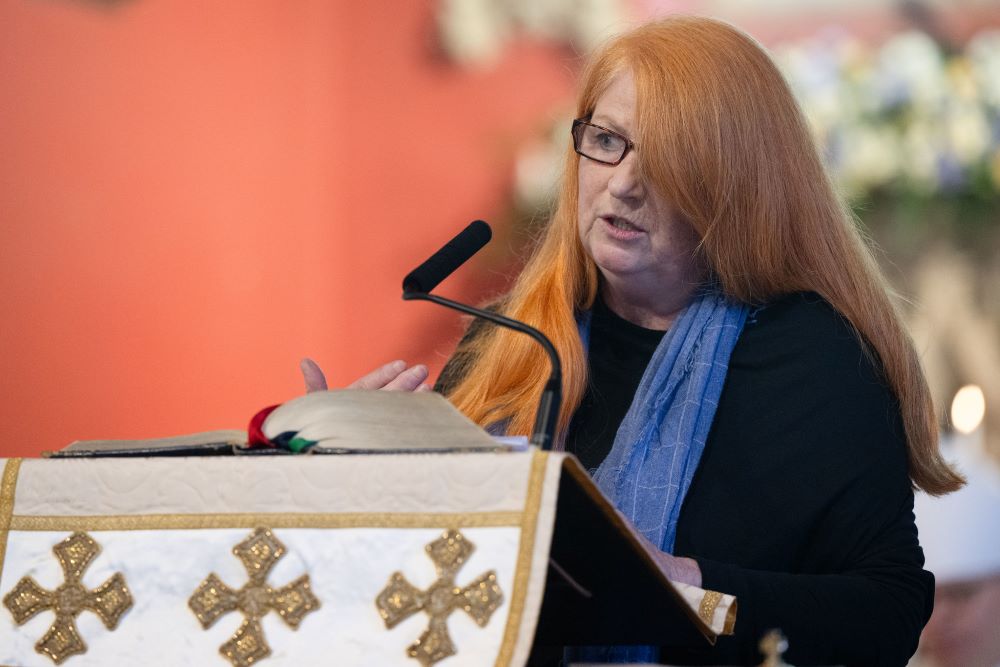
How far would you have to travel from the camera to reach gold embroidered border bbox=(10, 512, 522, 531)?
1238 mm

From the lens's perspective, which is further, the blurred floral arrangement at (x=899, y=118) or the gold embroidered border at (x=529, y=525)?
the blurred floral arrangement at (x=899, y=118)

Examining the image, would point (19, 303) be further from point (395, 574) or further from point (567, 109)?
point (395, 574)

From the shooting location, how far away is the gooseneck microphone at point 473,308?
1.37m

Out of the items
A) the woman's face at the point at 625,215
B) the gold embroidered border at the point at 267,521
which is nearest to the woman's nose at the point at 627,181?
the woman's face at the point at 625,215

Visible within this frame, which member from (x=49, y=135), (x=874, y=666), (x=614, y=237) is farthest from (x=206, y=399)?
(x=874, y=666)

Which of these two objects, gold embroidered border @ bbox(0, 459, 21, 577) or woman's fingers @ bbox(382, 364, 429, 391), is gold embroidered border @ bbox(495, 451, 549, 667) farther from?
woman's fingers @ bbox(382, 364, 429, 391)

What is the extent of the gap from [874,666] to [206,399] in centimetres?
218

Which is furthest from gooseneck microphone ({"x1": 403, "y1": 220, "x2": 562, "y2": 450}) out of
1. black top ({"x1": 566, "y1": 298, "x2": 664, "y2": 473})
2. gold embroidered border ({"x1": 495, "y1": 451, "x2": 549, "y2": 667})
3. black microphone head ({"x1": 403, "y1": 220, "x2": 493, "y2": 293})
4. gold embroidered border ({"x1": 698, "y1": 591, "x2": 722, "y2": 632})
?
black top ({"x1": 566, "y1": 298, "x2": 664, "y2": 473})

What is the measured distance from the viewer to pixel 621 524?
48.8 inches

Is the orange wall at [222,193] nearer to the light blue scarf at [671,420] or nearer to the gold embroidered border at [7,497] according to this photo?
the light blue scarf at [671,420]

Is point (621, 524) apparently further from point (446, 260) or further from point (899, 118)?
point (899, 118)

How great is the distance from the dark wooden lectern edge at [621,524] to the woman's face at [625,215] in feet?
2.94

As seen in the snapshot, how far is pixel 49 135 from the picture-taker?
3.30 m

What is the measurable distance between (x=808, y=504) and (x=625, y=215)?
544 mm
